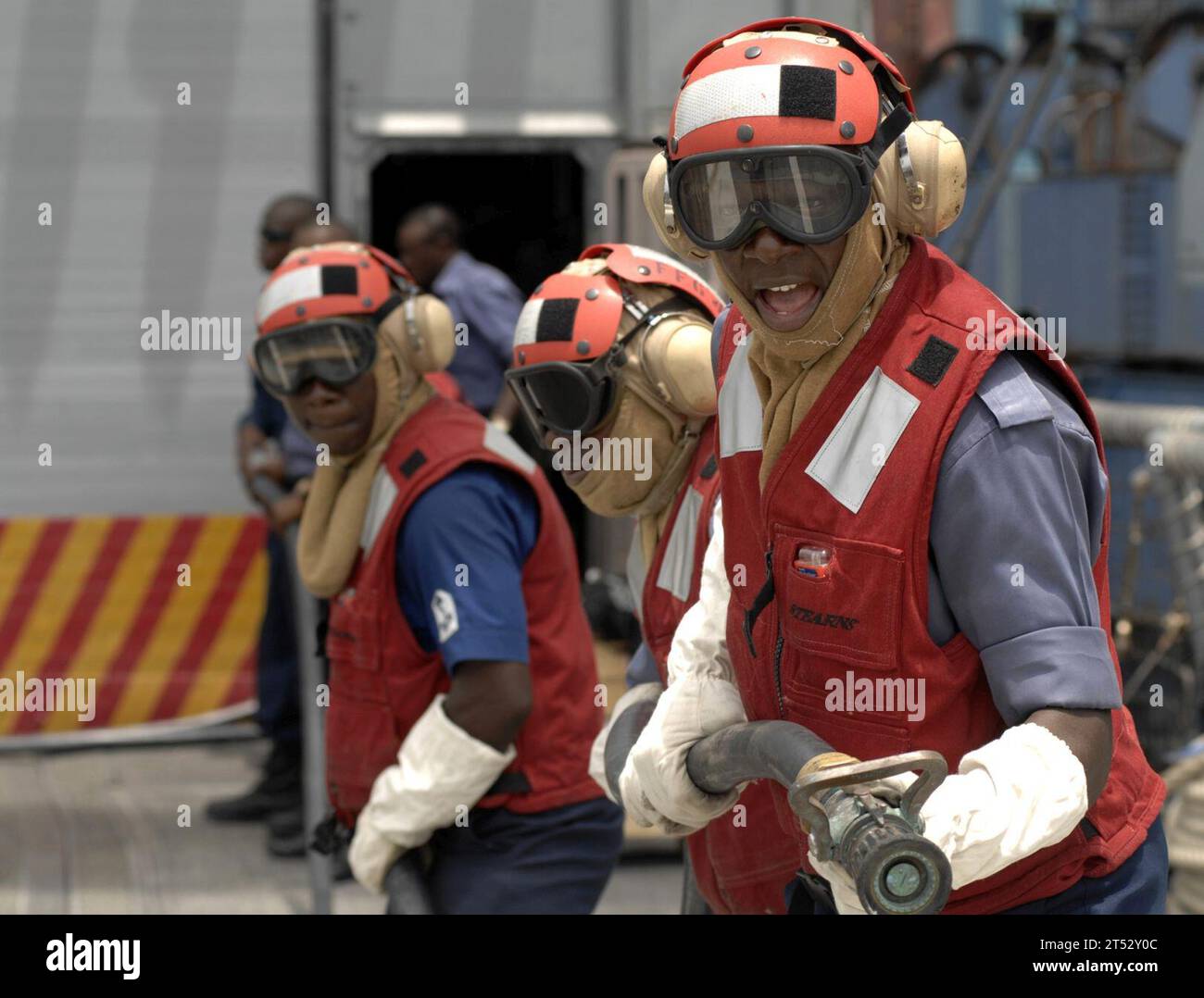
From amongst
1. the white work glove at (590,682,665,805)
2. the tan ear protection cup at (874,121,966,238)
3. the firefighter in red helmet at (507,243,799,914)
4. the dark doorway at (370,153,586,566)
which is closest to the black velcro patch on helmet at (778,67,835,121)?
the tan ear protection cup at (874,121,966,238)

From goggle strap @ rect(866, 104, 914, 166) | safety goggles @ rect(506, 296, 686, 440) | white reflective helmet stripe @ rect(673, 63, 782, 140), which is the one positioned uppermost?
white reflective helmet stripe @ rect(673, 63, 782, 140)

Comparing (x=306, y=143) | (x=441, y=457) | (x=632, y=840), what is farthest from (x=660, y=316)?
(x=306, y=143)

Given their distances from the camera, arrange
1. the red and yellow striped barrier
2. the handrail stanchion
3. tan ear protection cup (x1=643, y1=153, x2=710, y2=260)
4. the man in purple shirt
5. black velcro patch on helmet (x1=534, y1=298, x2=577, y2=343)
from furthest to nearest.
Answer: the man in purple shirt, the red and yellow striped barrier, the handrail stanchion, black velcro patch on helmet (x1=534, y1=298, x2=577, y2=343), tan ear protection cup (x1=643, y1=153, x2=710, y2=260)

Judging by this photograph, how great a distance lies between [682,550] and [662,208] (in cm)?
70

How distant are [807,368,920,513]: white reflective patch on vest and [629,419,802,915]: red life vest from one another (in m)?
0.63

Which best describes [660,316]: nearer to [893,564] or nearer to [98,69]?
[893,564]

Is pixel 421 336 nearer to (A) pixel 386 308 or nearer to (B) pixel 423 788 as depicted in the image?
(A) pixel 386 308

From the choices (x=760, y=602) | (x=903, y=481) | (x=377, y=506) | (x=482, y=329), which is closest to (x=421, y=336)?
(x=377, y=506)

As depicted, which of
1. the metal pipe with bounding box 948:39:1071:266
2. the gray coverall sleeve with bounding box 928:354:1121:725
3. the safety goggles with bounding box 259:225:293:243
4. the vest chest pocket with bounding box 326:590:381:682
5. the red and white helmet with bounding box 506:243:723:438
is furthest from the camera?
the safety goggles with bounding box 259:225:293:243

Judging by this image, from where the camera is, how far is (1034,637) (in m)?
2.07

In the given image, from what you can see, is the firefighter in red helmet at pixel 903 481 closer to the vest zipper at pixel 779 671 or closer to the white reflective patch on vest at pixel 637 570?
the vest zipper at pixel 779 671

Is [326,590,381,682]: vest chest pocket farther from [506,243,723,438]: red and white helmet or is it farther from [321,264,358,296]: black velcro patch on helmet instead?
[321,264,358,296]: black velcro patch on helmet

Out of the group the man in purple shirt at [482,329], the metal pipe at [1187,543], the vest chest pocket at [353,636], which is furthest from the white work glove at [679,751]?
the man in purple shirt at [482,329]

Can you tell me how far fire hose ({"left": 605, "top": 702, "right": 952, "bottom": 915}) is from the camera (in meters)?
1.85
